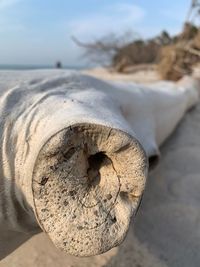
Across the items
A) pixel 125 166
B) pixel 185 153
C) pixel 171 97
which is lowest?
pixel 185 153

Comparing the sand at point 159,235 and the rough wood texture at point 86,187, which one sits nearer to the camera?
A: the rough wood texture at point 86,187

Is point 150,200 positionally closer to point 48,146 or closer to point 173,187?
point 173,187

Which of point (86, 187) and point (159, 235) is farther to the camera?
point (159, 235)

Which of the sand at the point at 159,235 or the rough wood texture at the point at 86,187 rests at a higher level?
the rough wood texture at the point at 86,187

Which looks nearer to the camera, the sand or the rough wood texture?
the rough wood texture

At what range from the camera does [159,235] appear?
5.39 ft

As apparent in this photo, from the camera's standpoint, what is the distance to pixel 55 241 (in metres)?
1.00

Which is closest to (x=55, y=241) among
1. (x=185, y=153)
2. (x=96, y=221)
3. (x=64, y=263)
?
(x=96, y=221)

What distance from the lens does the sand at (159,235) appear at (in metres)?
1.44

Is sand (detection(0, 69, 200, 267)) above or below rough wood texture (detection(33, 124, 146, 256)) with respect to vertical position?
below

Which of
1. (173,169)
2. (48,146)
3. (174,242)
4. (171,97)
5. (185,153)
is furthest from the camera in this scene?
(171,97)

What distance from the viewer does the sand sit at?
4.71ft

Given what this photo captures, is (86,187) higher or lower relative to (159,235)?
higher

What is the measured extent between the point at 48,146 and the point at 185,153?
181 cm
